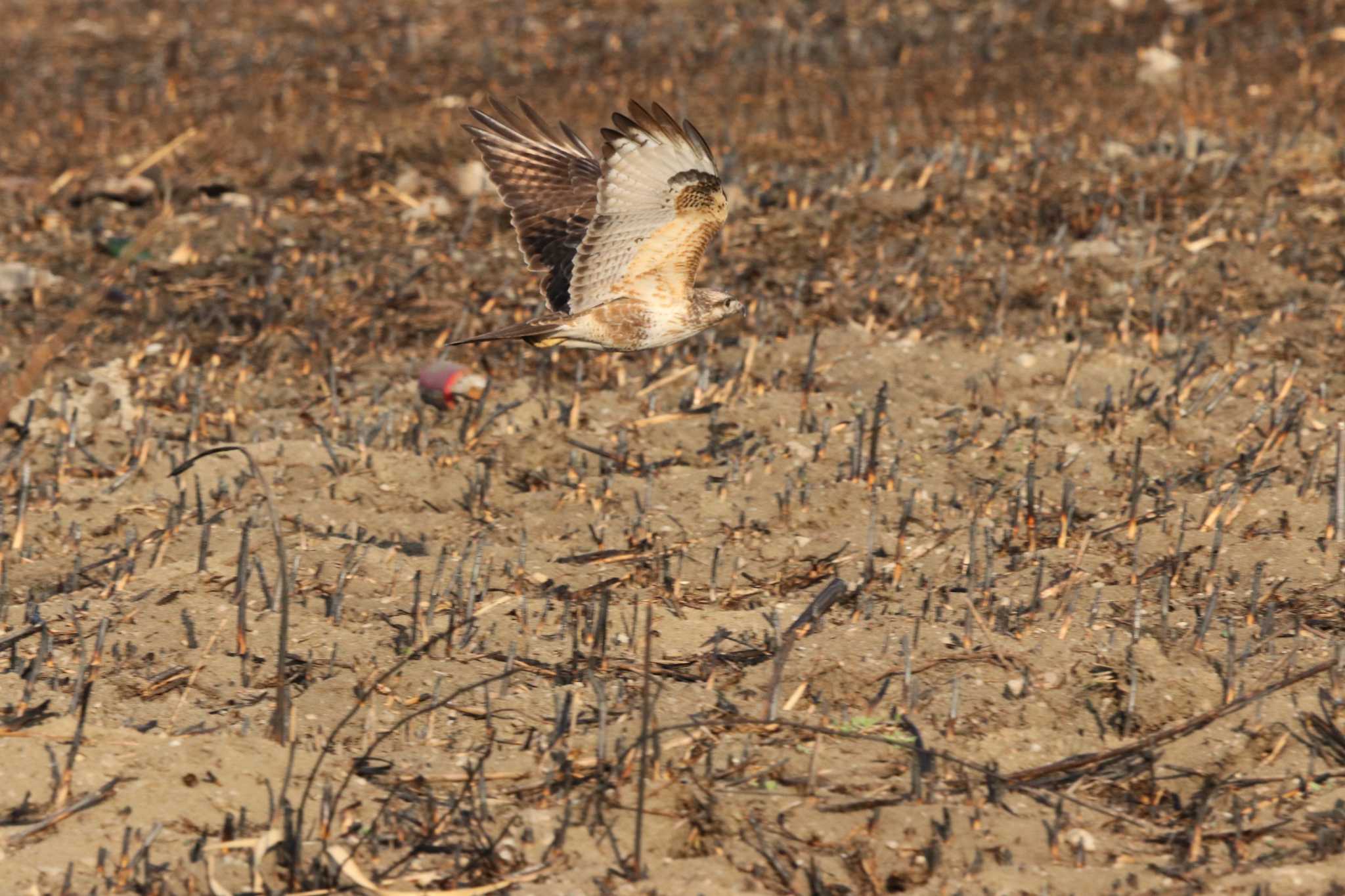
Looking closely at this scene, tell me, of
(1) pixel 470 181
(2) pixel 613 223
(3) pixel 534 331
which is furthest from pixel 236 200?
(2) pixel 613 223

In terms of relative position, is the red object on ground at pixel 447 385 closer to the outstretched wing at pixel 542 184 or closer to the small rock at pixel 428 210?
the outstretched wing at pixel 542 184

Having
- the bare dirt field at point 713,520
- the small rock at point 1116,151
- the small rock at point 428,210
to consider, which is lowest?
the bare dirt field at point 713,520

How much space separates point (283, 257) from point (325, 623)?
13.8 ft

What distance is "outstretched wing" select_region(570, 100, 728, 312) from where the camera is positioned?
5.15 m

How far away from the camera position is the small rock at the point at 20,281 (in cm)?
821

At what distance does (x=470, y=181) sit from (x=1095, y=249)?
138 inches

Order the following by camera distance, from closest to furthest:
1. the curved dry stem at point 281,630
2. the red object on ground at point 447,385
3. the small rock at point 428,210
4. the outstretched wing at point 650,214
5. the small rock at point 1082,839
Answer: the curved dry stem at point 281,630 → the small rock at point 1082,839 → the outstretched wing at point 650,214 → the red object on ground at point 447,385 → the small rock at point 428,210

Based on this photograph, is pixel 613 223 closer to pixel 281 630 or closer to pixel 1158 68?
pixel 281 630

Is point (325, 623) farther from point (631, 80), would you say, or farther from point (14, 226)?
point (631, 80)

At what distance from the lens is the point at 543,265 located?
6016 millimetres

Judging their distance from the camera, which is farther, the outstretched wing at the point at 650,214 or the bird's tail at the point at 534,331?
the bird's tail at the point at 534,331

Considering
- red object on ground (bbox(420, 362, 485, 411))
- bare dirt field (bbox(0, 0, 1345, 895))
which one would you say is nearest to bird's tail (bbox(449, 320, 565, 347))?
bare dirt field (bbox(0, 0, 1345, 895))

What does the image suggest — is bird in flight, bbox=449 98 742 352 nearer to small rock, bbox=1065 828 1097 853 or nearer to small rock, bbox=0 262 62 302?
small rock, bbox=1065 828 1097 853

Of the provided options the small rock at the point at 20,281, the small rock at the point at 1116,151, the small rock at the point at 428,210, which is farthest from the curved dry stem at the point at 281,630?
the small rock at the point at 1116,151
